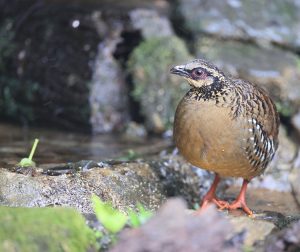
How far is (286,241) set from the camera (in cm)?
464

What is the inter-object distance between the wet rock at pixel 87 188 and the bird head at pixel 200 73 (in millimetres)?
1156

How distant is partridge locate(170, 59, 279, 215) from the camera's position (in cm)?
667

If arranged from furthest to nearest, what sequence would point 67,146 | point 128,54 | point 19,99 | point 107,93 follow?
1. point 128,54
2. point 19,99
3. point 107,93
4. point 67,146

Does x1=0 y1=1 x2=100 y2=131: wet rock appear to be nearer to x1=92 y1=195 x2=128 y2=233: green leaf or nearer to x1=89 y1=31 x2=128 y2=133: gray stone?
x1=89 y1=31 x2=128 y2=133: gray stone

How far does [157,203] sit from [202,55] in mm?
4035

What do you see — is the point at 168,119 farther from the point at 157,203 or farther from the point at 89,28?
the point at 157,203

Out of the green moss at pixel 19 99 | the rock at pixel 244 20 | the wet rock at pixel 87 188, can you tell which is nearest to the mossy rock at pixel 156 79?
the rock at pixel 244 20

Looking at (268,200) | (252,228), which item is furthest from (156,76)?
(252,228)

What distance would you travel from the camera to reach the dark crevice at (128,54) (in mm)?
10820

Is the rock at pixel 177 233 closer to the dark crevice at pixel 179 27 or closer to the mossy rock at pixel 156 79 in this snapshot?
the mossy rock at pixel 156 79

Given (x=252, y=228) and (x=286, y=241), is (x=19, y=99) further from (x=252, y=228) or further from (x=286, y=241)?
(x=286, y=241)

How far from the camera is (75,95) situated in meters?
10.5

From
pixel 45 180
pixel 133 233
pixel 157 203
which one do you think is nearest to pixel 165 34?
pixel 157 203

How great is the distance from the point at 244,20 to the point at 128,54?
195 cm
